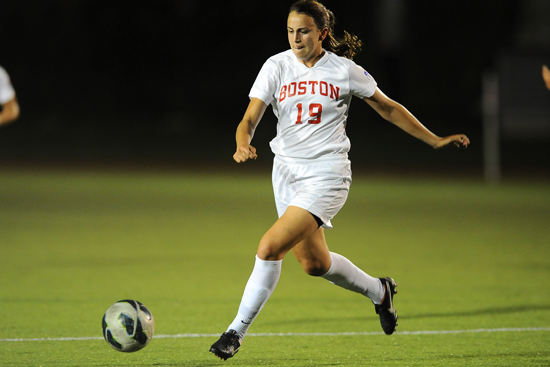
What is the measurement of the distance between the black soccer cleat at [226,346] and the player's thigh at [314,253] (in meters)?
0.70

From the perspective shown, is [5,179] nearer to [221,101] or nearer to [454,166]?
[221,101]

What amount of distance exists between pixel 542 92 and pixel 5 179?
14.4 m

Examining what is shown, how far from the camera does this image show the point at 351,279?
16.2 feet

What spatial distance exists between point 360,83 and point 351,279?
1.32m

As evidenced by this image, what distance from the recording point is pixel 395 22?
3042cm

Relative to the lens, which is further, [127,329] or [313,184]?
[313,184]

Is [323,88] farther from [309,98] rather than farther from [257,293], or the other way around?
[257,293]

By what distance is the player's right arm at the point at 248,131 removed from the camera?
4020 millimetres

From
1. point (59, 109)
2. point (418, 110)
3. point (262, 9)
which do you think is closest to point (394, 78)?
point (418, 110)

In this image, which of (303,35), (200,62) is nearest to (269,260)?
(303,35)

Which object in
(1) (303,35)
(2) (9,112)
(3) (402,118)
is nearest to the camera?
(1) (303,35)

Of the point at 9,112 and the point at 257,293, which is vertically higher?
the point at 9,112

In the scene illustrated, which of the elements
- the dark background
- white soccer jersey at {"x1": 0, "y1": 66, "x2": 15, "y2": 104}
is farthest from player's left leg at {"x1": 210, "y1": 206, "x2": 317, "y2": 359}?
the dark background

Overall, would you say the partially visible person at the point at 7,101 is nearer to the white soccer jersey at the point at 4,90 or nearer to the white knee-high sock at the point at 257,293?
the white soccer jersey at the point at 4,90
